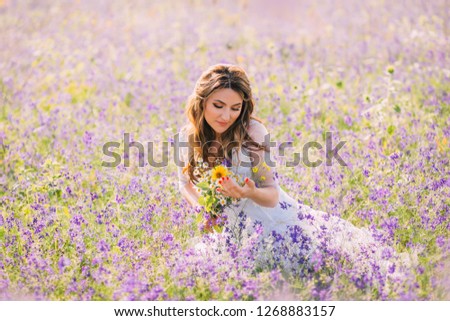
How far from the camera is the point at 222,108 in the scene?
351 centimetres

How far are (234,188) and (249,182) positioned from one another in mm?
124

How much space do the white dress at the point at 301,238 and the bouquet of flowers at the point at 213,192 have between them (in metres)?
0.12

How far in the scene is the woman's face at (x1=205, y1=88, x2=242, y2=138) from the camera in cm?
349

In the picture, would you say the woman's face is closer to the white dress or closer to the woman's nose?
the woman's nose

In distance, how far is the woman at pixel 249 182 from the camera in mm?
3297

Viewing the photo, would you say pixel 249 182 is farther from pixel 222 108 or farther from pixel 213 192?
pixel 222 108

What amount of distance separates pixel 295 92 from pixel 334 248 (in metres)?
2.82

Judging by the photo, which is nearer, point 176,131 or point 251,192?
point 251,192

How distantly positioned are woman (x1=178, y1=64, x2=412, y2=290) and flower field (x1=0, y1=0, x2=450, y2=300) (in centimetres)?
15

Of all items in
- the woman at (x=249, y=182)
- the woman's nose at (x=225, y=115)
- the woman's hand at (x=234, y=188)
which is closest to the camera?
the woman's hand at (x=234, y=188)

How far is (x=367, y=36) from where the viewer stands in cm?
764

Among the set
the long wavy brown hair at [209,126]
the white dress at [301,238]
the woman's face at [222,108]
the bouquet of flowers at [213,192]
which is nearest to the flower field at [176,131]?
the white dress at [301,238]

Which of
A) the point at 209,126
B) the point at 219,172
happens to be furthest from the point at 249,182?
the point at 209,126

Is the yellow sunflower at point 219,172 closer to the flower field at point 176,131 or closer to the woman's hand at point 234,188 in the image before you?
the woman's hand at point 234,188
